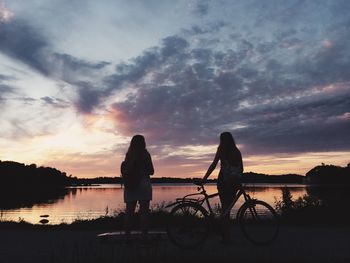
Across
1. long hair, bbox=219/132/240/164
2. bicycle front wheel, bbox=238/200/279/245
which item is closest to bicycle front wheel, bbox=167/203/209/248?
bicycle front wheel, bbox=238/200/279/245

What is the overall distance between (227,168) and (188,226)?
143cm

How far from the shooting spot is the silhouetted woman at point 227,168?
9.01m

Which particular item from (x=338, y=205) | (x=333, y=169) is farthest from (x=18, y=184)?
(x=338, y=205)

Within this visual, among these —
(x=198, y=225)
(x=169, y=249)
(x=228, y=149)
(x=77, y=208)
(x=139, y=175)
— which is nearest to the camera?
(x=169, y=249)

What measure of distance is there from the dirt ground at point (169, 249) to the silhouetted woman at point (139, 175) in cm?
80

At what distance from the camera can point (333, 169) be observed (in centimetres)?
13288

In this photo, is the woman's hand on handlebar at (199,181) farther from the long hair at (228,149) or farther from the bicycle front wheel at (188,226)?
the long hair at (228,149)

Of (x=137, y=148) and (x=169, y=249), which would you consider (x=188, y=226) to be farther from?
(x=137, y=148)

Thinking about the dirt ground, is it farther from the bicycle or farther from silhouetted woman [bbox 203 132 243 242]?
silhouetted woman [bbox 203 132 243 242]

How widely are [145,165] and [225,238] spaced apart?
2137mm

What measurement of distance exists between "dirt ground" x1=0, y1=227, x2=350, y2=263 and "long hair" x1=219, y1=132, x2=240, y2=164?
1.69 metres

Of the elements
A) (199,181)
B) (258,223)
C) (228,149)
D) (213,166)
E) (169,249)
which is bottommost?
(169,249)

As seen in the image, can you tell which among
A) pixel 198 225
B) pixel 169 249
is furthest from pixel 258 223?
pixel 169 249

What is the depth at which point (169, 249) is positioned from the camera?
8312 millimetres
